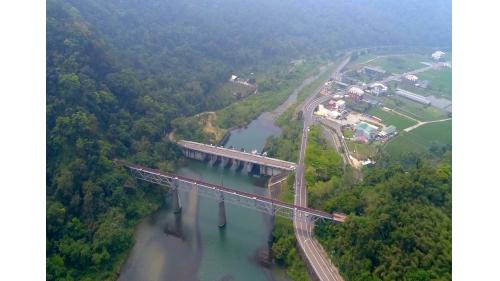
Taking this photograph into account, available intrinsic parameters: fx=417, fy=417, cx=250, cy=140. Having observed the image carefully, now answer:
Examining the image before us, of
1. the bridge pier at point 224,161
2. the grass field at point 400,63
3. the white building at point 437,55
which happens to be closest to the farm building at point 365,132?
the bridge pier at point 224,161

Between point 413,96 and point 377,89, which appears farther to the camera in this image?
point 377,89

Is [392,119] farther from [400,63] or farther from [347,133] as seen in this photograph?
[400,63]

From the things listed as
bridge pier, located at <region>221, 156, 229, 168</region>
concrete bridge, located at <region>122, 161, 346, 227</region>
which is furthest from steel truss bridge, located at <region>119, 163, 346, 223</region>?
bridge pier, located at <region>221, 156, 229, 168</region>

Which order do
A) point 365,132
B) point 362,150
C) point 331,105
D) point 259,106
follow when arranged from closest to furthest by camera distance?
point 362,150 < point 365,132 < point 331,105 < point 259,106

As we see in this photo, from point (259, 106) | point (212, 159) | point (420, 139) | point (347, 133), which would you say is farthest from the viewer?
point (259, 106)

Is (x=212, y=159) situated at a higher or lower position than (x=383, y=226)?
higher

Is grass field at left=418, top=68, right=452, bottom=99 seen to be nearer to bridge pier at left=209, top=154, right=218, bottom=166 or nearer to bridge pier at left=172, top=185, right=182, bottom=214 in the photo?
bridge pier at left=209, top=154, right=218, bottom=166

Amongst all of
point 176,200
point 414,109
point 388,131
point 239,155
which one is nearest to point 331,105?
point 388,131
